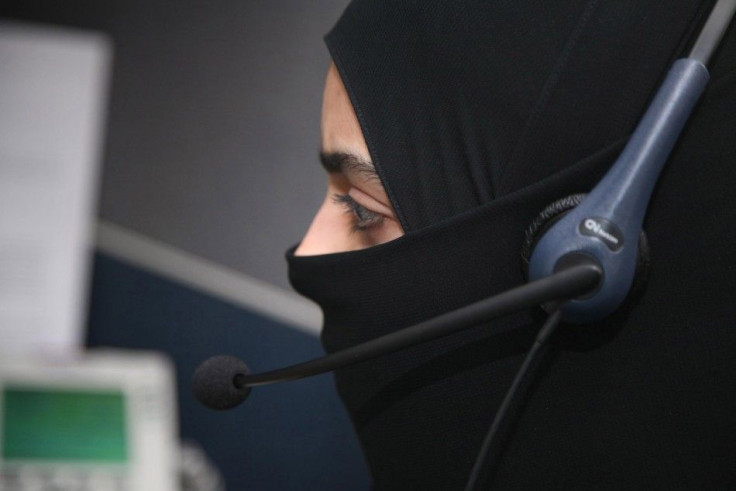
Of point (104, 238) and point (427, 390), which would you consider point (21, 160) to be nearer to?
point (104, 238)

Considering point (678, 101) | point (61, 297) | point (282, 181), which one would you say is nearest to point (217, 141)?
point (282, 181)

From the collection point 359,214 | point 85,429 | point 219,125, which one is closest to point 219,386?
point 359,214

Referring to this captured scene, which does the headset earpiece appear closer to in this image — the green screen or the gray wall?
the gray wall

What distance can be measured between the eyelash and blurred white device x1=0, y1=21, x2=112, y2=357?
63cm

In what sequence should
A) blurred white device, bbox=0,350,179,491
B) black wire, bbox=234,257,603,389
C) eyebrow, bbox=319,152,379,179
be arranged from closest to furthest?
black wire, bbox=234,257,603,389 < eyebrow, bbox=319,152,379,179 < blurred white device, bbox=0,350,179,491

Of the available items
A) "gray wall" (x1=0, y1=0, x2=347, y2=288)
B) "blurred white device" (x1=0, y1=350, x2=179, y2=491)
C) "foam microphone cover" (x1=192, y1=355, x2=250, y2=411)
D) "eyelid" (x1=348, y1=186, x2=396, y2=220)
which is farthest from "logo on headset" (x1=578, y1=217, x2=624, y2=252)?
"blurred white device" (x1=0, y1=350, x2=179, y2=491)

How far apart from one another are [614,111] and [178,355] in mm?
761

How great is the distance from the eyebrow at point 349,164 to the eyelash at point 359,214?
0.11ft

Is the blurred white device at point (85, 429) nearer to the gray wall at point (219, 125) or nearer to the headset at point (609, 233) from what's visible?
the gray wall at point (219, 125)

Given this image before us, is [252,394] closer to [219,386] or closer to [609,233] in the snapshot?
[219,386]

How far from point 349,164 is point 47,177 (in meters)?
0.75

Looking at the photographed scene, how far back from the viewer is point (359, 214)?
24.6 inches

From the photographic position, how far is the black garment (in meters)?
0.47

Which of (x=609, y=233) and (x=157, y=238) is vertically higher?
(x=609, y=233)
